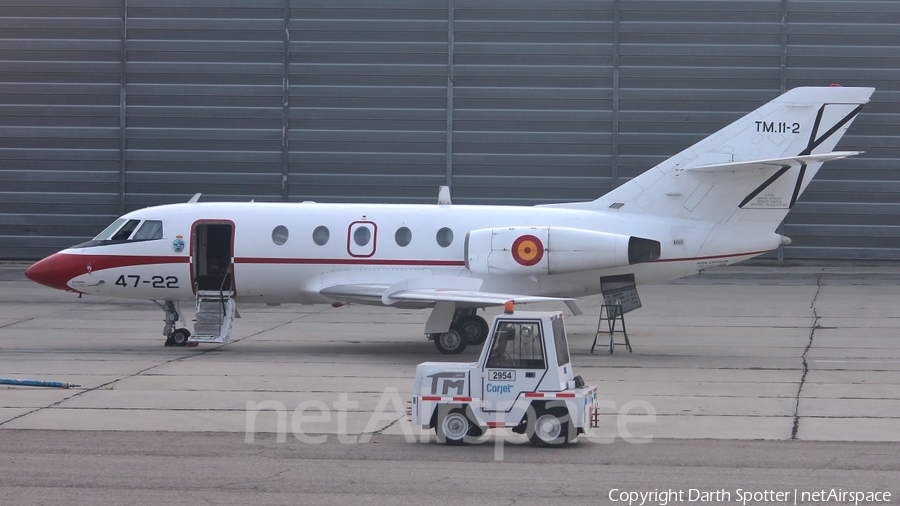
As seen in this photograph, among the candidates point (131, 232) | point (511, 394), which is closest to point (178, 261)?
point (131, 232)

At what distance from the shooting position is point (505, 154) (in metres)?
36.8

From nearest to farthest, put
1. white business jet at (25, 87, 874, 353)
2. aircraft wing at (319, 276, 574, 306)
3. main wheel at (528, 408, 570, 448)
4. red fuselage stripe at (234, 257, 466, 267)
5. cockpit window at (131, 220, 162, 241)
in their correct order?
main wheel at (528, 408, 570, 448) < aircraft wing at (319, 276, 574, 306) < white business jet at (25, 87, 874, 353) < red fuselage stripe at (234, 257, 466, 267) < cockpit window at (131, 220, 162, 241)

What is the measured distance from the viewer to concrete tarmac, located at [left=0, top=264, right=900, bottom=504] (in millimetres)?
9781

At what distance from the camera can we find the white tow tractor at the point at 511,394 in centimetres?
1139

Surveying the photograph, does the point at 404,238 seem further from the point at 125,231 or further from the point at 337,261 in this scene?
the point at 125,231

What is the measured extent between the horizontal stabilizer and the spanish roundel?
3469 mm

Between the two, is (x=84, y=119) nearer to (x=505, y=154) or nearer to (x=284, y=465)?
(x=505, y=154)

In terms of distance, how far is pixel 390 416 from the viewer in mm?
13289

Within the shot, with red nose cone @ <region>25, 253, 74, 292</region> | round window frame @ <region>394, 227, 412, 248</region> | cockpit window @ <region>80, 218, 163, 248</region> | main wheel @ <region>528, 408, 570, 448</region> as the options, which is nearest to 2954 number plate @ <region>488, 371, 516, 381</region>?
main wheel @ <region>528, 408, 570, 448</region>

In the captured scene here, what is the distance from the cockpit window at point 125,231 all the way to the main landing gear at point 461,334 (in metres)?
6.57

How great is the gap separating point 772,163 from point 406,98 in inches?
779

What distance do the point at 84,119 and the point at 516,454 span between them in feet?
102

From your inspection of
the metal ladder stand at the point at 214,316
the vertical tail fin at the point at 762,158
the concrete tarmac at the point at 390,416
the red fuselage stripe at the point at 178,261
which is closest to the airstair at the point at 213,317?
the metal ladder stand at the point at 214,316

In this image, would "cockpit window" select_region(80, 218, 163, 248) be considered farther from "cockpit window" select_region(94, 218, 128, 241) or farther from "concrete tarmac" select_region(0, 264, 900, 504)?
"concrete tarmac" select_region(0, 264, 900, 504)
